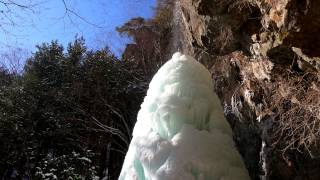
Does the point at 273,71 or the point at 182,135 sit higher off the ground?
the point at 273,71

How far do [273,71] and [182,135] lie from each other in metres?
1.27

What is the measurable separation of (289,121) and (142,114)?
166 cm

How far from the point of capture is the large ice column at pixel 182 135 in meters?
4.18

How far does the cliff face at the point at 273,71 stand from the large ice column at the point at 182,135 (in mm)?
486

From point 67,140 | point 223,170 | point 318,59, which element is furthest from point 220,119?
point 67,140

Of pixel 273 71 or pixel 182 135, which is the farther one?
pixel 273 71

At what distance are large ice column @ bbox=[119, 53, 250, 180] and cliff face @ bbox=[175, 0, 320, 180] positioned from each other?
1.59 feet

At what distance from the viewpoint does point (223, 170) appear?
4316 mm

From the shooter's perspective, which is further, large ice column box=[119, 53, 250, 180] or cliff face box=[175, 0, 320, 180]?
large ice column box=[119, 53, 250, 180]

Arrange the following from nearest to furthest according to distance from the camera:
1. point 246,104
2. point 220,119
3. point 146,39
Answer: point 220,119 → point 246,104 → point 146,39

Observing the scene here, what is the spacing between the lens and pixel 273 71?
182 inches

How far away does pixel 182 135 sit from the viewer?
436 centimetres

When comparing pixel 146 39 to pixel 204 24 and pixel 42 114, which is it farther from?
pixel 204 24

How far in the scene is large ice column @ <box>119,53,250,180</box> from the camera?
4176 mm
